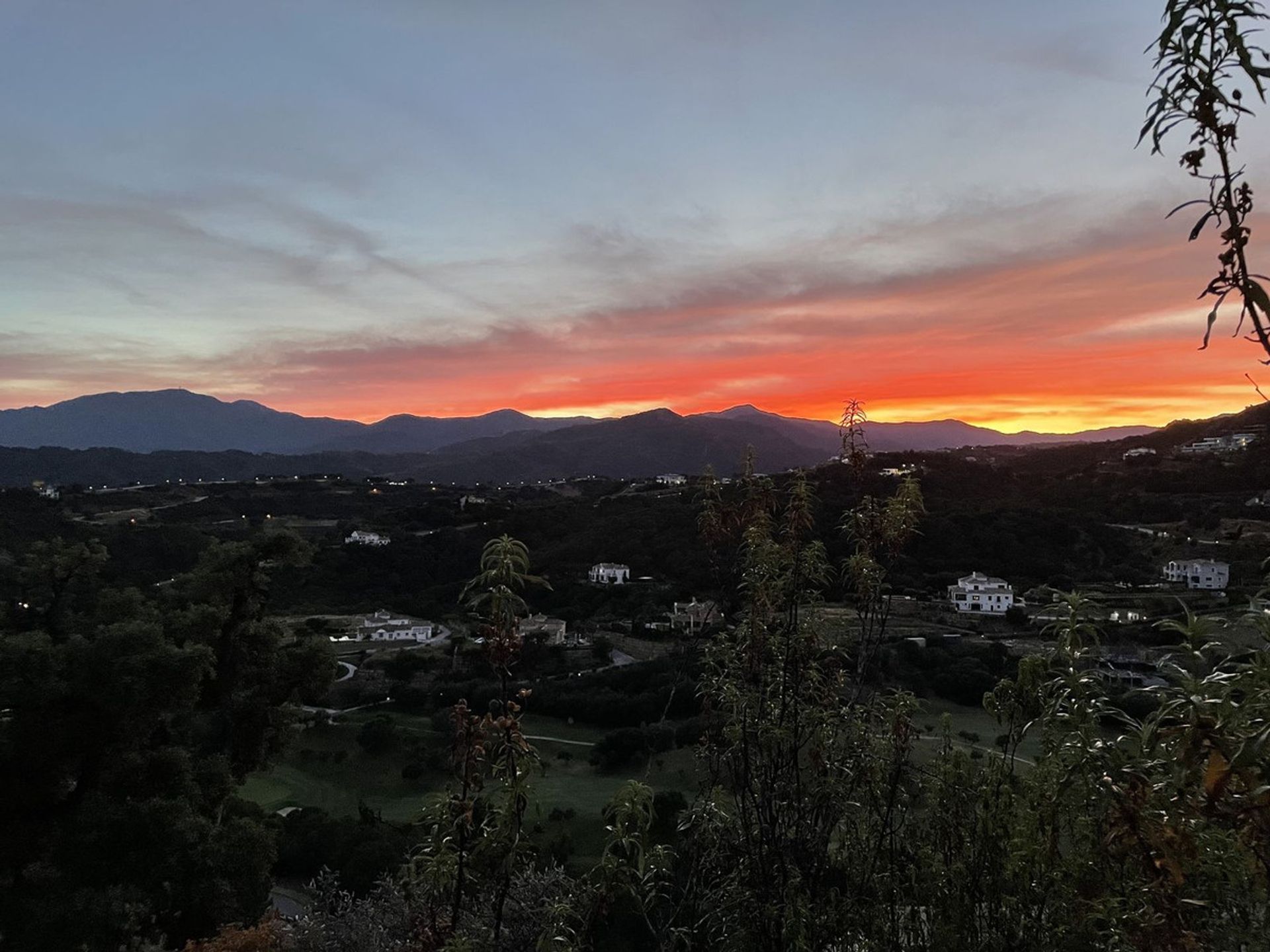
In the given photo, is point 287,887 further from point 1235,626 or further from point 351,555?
point 351,555

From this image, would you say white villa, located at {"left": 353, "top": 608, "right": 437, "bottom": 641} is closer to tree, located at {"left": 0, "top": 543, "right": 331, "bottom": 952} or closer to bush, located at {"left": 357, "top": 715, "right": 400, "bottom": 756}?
bush, located at {"left": 357, "top": 715, "right": 400, "bottom": 756}

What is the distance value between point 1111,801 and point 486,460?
148064 mm

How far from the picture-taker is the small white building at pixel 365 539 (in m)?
47.6

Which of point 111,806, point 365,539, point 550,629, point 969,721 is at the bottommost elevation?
point 550,629

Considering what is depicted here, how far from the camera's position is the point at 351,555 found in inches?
1773

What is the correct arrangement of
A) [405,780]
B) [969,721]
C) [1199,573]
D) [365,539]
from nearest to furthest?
[969,721], [405,780], [1199,573], [365,539]

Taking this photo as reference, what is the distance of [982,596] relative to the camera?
27672 mm

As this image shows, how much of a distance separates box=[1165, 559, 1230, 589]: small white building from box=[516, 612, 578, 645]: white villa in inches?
912

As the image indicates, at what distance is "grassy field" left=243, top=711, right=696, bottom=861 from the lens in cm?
1423

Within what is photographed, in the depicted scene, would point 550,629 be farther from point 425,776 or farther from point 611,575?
point 425,776

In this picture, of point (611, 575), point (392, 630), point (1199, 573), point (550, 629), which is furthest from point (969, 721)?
point (392, 630)

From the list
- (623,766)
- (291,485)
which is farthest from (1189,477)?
(291,485)

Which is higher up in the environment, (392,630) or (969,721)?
(969,721)

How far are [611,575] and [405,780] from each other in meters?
20.2
